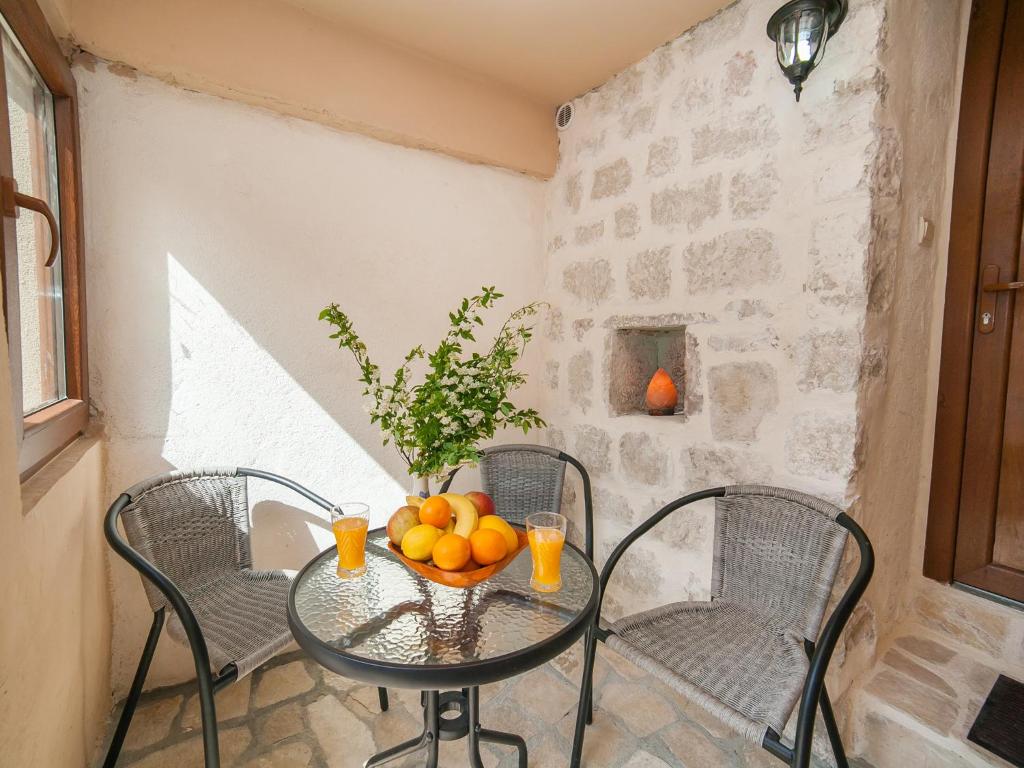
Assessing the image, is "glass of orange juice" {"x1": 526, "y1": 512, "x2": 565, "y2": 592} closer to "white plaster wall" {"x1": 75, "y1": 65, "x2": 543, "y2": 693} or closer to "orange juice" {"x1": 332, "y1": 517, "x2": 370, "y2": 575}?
"orange juice" {"x1": 332, "y1": 517, "x2": 370, "y2": 575}

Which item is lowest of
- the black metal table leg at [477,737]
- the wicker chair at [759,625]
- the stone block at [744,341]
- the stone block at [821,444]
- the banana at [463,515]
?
the black metal table leg at [477,737]

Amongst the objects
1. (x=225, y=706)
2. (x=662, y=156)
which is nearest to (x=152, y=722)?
(x=225, y=706)

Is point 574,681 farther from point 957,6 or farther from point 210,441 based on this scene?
point 957,6

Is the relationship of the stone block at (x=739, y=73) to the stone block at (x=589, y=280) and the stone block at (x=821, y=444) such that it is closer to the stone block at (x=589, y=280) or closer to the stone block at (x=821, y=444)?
the stone block at (x=589, y=280)

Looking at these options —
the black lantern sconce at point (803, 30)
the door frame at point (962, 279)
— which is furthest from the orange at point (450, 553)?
the door frame at point (962, 279)

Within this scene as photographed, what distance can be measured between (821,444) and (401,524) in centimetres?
120

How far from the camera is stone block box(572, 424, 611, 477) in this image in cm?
208

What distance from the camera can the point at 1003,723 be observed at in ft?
4.16

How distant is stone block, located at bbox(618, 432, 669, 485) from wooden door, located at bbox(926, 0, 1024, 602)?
0.92 m

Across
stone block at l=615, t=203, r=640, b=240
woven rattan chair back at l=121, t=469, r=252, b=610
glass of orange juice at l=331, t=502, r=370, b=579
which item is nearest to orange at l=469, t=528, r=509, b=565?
glass of orange juice at l=331, t=502, r=370, b=579

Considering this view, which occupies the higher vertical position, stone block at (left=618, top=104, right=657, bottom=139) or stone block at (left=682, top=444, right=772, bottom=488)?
stone block at (left=618, top=104, right=657, bottom=139)

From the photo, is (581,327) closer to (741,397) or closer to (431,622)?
(741,397)

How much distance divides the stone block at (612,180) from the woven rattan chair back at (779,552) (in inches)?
50.3

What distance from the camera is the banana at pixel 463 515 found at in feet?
4.02
